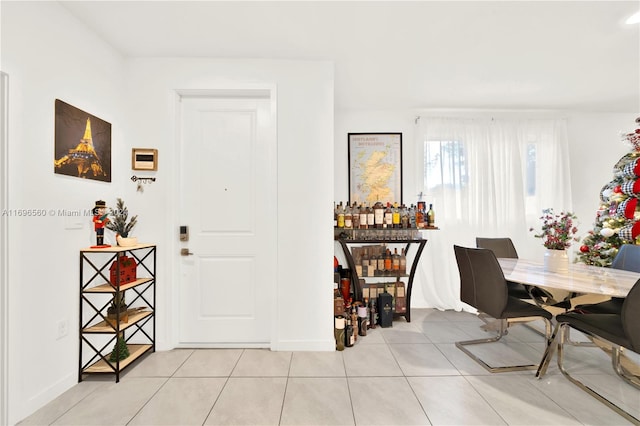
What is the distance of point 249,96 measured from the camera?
8.86 feet

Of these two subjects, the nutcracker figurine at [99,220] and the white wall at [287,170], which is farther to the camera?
the white wall at [287,170]

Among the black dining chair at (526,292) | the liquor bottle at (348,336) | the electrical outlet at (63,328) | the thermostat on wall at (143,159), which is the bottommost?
the liquor bottle at (348,336)

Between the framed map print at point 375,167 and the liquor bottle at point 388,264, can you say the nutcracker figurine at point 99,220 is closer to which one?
the framed map print at point 375,167

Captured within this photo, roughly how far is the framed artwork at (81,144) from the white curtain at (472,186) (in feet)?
11.5

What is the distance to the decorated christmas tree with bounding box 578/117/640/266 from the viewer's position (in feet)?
9.70

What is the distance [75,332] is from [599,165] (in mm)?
6358

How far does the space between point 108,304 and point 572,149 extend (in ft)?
19.2

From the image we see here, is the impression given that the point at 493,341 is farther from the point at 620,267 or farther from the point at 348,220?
the point at 348,220

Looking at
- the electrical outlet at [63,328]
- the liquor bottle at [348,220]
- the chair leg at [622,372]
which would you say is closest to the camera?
the electrical outlet at [63,328]

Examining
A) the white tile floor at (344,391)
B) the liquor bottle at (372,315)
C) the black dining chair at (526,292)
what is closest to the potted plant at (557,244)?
the black dining chair at (526,292)

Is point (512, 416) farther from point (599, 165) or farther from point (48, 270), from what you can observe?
point (599, 165)

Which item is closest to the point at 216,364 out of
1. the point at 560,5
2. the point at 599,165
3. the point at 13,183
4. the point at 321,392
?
the point at 321,392

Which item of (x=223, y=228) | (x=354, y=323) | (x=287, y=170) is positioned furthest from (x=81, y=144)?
(x=354, y=323)

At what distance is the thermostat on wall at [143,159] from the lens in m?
2.54
